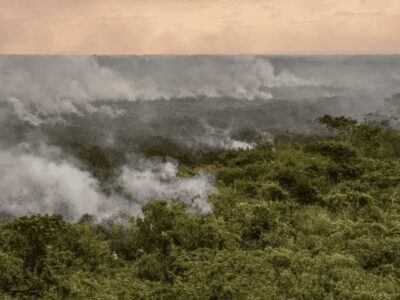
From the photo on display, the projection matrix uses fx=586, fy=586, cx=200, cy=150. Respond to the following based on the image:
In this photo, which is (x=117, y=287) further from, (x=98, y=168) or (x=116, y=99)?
(x=116, y=99)

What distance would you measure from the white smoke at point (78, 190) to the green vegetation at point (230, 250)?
1.79m

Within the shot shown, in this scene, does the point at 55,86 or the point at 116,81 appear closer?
the point at 55,86

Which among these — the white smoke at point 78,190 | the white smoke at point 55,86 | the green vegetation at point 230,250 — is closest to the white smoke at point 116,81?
the white smoke at point 55,86

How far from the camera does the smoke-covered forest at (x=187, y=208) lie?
20297 mm

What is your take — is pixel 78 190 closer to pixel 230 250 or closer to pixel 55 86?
pixel 230 250

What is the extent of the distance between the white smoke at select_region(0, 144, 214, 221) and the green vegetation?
70.6 inches

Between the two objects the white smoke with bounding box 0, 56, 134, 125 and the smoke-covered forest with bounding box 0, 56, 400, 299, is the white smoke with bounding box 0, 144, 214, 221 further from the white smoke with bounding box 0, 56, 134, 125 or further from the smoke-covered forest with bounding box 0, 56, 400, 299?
the white smoke with bounding box 0, 56, 134, 125

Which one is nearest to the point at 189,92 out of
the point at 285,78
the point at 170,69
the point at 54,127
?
the point at 170,69

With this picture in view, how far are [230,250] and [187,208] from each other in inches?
247

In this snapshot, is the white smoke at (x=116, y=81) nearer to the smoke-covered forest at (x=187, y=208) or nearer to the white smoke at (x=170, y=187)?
the smoke-covered forest at (x=187, y=208)

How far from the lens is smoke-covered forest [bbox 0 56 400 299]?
20.3 metres

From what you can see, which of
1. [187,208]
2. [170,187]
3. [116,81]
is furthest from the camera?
[116,81]

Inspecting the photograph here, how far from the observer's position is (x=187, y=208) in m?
29.4

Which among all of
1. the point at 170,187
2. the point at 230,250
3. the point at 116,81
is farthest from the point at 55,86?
the point at 230,250
